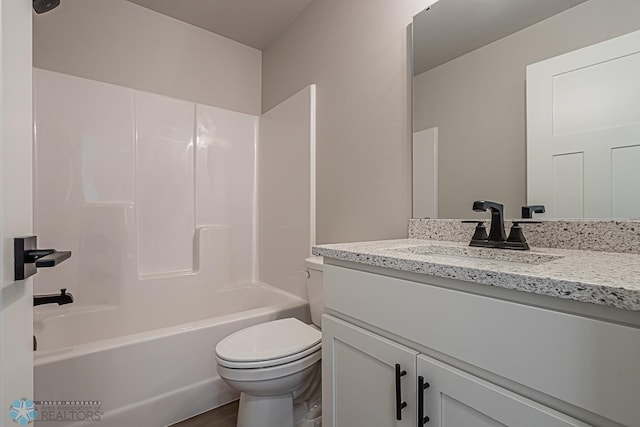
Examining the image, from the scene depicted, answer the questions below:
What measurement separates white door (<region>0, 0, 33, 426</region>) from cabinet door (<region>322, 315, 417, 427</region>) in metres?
0.74

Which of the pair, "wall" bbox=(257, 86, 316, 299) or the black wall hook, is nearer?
the black wall hook

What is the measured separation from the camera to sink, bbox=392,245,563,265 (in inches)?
33.9

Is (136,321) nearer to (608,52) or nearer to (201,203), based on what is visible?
(201,203)

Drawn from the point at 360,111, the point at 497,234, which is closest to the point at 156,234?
the point at 360,111

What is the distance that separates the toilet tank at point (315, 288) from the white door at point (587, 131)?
3.36 ft

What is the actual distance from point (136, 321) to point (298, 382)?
137 cm

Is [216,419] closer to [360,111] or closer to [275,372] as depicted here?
[275,372]

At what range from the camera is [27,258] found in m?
0.55

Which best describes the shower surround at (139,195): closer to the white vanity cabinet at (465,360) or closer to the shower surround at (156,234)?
the shower surround at (156,234)

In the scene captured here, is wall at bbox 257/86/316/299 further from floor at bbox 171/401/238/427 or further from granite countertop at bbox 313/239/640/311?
granite countertop at bbox 313/239/640/311

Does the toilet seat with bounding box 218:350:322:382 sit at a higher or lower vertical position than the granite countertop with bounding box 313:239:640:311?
lower

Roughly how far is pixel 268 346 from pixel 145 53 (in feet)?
7.17

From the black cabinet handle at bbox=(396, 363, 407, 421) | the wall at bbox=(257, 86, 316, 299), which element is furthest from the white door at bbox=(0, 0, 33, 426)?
the wall at bbox=(257, 86, 316, 299)

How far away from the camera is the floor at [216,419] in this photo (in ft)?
4.92
